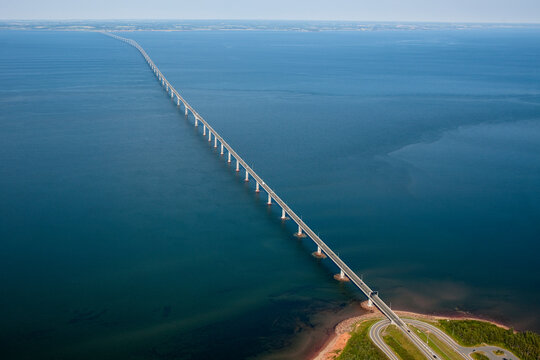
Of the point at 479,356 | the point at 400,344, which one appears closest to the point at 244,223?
the point at 400,344

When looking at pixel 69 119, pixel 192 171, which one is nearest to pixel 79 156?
pixel 192 171

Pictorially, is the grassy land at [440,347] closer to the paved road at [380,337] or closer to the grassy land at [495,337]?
the grassy land at [495,337]

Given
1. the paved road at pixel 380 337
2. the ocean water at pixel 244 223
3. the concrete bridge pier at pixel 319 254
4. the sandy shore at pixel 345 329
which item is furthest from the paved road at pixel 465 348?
the concrete bridge pier at pixel 319 254

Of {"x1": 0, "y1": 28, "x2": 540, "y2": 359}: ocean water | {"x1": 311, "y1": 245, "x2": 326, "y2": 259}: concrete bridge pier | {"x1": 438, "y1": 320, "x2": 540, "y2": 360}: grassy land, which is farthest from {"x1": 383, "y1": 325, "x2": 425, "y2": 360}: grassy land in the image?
{"x1": 311, "y1": 245, "x2": 326, "y2": 259}: concrete bridge pier

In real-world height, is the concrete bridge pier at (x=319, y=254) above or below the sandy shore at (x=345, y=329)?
above

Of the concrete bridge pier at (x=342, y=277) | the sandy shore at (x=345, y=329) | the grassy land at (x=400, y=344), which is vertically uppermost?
the concrete bridge pier at (x=342, y=277)

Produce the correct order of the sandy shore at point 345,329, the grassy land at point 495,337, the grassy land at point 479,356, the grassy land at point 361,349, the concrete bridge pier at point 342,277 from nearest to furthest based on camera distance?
the grassy land at point 479,356 → the grassy land at point 361,349 → the grassy land at point 495,337 → the sandy shore at point 345,329 → the concrete bridge pier at point 342,277

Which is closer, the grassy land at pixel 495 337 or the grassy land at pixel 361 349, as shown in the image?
the grassy land at pixel 361 349
